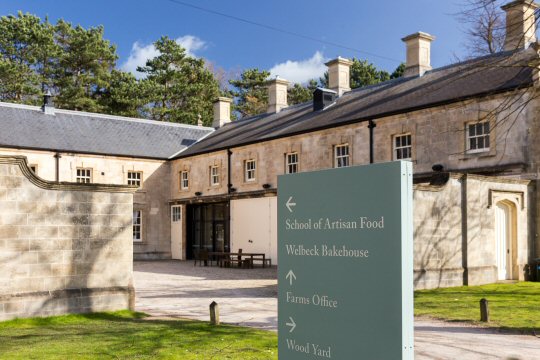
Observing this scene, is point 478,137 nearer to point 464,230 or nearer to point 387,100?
point 464,230

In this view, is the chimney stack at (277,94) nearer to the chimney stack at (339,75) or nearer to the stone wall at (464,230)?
the chimney stack at (339,75)

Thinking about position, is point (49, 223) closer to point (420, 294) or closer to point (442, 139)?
point (420, 294)

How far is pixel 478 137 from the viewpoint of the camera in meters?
20.6

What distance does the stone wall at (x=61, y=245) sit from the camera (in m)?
10.6

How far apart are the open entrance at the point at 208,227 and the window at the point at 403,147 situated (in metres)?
11.1

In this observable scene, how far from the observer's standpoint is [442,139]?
21594 millimetres

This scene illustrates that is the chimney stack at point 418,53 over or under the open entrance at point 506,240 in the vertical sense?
over

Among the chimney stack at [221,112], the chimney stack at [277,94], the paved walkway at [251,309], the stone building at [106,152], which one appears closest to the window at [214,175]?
the stone building at [106,152]

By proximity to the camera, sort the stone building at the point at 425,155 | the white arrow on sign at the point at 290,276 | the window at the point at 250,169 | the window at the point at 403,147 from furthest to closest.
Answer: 1. the window at the point at 250,169
2. the window at the point at 403,147
3. the stone building at the point at 425,155
4. the white arrow on sign at the point at 290,276

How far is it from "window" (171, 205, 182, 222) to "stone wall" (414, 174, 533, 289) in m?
20.4

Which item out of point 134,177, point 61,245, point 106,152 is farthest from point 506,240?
point 106,152

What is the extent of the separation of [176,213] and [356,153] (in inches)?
558

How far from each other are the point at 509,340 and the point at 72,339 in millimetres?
6707

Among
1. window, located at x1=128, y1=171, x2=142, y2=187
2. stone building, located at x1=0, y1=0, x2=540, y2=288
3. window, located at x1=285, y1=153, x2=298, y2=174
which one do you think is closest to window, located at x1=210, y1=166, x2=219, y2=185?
stone building, located at x1=0, y1=0, x2=540, y2=288
